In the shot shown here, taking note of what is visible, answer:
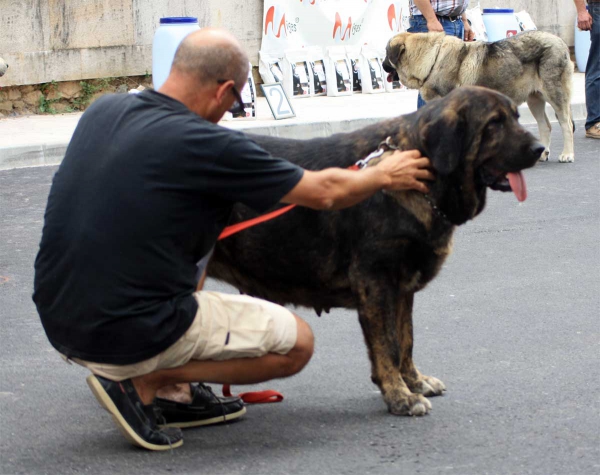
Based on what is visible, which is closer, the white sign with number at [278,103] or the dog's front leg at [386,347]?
the dog's front leg at [386,347]

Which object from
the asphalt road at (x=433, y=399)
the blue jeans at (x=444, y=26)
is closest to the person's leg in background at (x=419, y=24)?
the blue jeans at (x=444, y=26)

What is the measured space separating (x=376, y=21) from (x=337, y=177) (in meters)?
12.0

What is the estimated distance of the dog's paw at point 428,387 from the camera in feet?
13.8

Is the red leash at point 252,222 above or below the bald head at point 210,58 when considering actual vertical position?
below

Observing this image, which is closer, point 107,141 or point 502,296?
point 107,141

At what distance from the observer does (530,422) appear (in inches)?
154

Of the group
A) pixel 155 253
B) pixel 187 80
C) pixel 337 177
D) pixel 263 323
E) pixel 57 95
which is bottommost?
pixel 57 95

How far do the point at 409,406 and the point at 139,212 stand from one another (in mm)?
1414

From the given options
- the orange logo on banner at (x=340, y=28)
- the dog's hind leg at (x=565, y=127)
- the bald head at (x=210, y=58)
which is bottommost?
the dog's hind leg at (x=565, y=127)

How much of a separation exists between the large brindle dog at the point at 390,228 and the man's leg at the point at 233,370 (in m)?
0.39

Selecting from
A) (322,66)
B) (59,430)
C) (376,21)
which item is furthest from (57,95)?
(59,430)

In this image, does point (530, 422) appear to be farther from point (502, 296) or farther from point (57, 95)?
point (57, 95)

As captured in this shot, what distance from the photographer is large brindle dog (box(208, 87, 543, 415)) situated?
12.7 feet

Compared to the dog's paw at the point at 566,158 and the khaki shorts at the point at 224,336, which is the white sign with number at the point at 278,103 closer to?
the dog's paw at the point at 566,158
